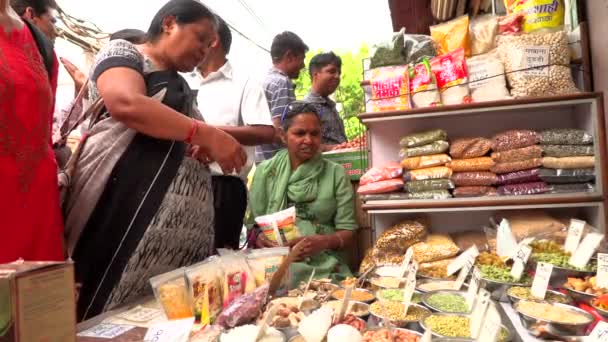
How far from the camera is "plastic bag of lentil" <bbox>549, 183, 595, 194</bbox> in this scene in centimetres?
177

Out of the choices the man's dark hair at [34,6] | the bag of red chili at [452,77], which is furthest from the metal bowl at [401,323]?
the man's dark hair at [34,6]

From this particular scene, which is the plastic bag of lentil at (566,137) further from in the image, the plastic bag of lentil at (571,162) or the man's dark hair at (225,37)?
the man's dark hair at (225,37)

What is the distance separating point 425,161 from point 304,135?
66cm

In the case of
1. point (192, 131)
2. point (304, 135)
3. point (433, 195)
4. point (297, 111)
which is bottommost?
point (433, 195)

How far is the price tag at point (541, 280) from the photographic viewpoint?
1.36m

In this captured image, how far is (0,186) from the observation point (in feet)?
3.08

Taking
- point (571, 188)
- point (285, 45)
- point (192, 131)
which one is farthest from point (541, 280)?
point (285, 45)

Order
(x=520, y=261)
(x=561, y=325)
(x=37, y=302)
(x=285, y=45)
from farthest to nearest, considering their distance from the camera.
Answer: (x=285, y=45) < (x=520, y=261) < (x=561, y=325) < (x=37, y=302)

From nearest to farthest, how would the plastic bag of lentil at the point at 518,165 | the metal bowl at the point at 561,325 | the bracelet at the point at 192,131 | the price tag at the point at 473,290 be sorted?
the metal bowl at the point at 561,325, the bracelet at the point at 192,131, the price tag at the point at 473,290, the plastic bag of lentil at the point at 518,165

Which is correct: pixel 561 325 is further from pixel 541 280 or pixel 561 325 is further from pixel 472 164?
pixel 472 164

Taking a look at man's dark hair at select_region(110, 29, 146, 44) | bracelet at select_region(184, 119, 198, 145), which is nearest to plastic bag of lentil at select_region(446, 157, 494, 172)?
bracelet at select_region(184, 119, 198, 145)

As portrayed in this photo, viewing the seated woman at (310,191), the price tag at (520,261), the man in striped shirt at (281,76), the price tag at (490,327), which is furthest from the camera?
the man in striped shirt at (281,76)

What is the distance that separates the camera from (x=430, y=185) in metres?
1.98

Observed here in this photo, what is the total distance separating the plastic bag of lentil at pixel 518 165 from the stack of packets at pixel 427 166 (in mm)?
224
